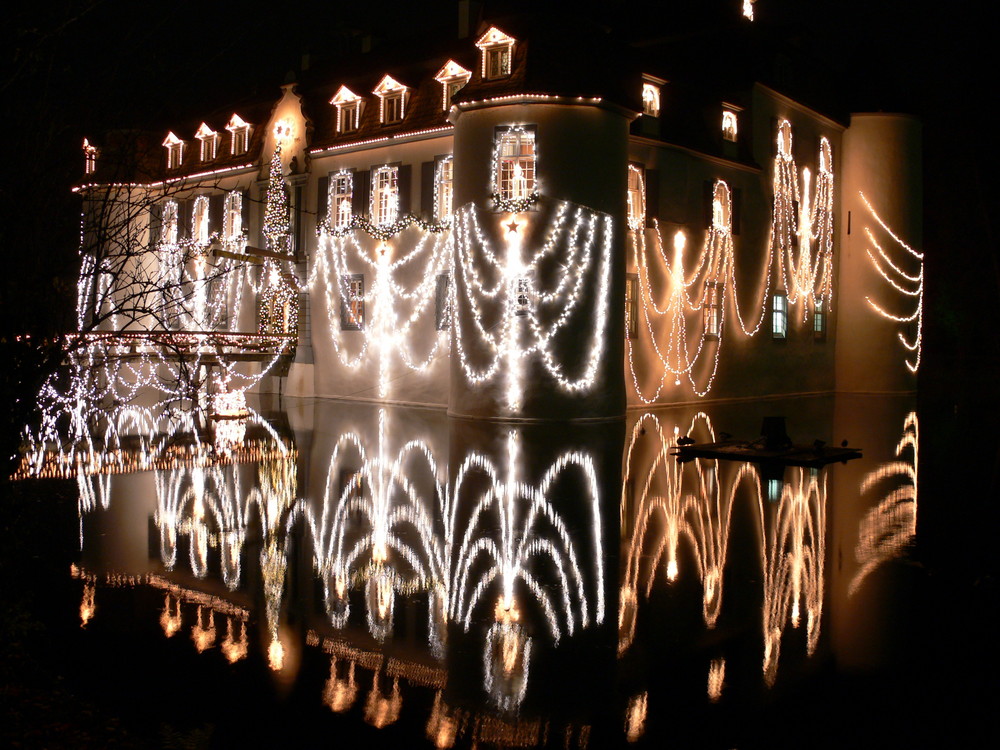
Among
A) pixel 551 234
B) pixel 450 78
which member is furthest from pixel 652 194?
pixel 450 78

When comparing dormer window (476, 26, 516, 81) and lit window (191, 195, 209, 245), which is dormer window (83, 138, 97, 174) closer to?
dormer window (476, 26, 516, 81)

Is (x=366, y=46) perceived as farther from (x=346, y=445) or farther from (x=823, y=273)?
(x=346, y=445)

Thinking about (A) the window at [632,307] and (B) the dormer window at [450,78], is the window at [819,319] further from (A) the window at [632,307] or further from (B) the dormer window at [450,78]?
(B) the dormer window at [450,78]

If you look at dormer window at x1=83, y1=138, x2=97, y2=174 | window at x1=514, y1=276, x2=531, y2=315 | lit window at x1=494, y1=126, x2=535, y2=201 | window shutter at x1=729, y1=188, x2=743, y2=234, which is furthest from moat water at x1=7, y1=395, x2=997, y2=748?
window shutter at x1=729, y1=188, x2=743, y2=234

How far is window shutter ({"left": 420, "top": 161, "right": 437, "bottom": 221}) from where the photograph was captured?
2625 cm

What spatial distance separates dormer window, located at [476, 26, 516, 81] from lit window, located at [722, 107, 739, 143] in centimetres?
921

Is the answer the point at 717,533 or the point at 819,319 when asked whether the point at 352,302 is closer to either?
the point at 819,319

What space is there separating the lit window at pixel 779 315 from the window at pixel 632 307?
7.68 metres

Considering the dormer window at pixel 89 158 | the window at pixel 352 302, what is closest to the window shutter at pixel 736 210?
the window at pixel 352 302

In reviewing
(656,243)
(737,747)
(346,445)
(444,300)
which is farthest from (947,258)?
(737,747)

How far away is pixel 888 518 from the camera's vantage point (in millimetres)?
11445

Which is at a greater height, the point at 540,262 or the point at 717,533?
the point at 540,262

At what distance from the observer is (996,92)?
29.7 metres

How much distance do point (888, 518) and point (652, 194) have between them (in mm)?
16156
